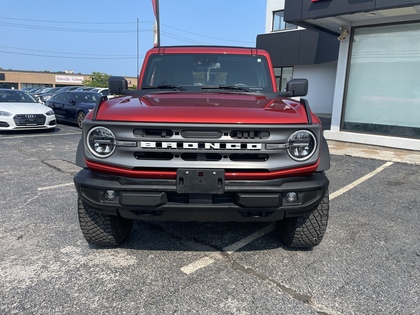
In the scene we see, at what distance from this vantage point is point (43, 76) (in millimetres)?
64000

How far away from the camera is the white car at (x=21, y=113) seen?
1016cm

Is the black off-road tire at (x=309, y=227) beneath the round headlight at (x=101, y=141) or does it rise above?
beneath

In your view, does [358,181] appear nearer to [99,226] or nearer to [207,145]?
[207,145]

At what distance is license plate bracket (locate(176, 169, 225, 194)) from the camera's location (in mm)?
2322

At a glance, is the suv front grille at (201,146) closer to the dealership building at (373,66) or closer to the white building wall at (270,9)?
the dealership building at (373,66)

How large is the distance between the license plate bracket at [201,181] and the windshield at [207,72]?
4.83 feet

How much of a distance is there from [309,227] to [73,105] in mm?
11838

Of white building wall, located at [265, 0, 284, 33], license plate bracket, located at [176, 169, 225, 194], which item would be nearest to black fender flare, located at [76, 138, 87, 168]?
→ license plate bracket, located at [176, 169, 225, 194]

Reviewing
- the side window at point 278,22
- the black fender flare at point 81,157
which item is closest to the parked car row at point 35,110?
the black fender flare at point 81,157

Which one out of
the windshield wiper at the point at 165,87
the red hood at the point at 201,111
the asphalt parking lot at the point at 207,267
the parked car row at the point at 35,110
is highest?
the windshield wiper at the point at 165,87

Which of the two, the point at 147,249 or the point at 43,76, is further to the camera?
the point at 43,76

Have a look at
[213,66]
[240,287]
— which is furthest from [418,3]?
[240,287]

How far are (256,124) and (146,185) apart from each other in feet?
2.96

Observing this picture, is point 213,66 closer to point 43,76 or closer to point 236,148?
point 236,148
